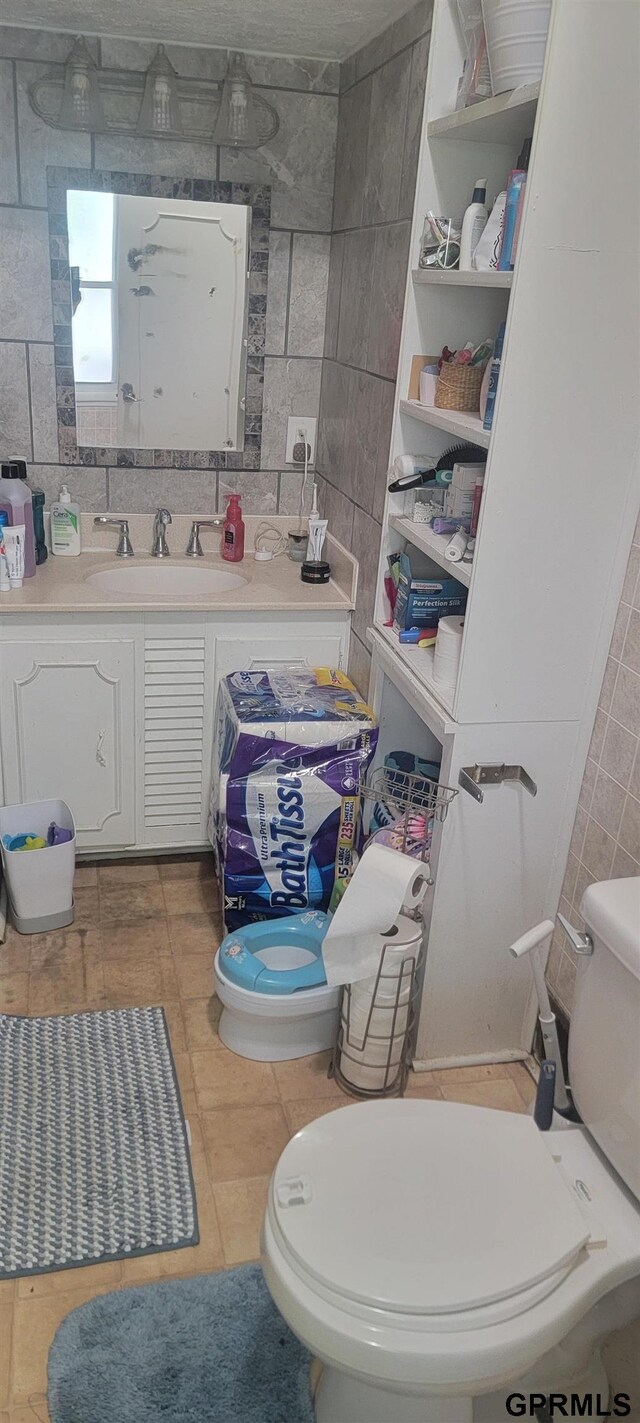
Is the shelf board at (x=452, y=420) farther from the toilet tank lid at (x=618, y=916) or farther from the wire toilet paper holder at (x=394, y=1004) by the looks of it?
the toilet tank lid at (x=618, y=916)

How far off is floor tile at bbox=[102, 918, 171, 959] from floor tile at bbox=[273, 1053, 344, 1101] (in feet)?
1.58

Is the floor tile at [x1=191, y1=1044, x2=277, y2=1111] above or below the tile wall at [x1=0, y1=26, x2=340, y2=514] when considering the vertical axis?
below

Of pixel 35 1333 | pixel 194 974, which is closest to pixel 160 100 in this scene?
pixel 194 974

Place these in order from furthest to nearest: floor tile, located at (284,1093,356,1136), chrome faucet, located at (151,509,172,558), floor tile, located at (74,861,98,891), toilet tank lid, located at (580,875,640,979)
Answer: chrome faucet, located at (151,509,172,558), floor tile, located at (74,861,98,891), floor tile, located at (284,1093,356,1136), toilet tank lid, located at (580,875,640,979)

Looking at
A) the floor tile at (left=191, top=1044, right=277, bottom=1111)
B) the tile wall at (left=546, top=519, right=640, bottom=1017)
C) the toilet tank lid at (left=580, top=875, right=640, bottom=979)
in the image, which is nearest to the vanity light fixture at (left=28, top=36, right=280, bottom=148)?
the tile wall at (left=546, top=519, right=640, bottom=1017)

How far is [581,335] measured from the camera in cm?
157

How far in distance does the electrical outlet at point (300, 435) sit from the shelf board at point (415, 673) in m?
0.81

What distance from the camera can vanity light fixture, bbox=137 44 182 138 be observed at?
236 cm

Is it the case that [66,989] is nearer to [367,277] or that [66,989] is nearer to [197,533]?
[197,533]

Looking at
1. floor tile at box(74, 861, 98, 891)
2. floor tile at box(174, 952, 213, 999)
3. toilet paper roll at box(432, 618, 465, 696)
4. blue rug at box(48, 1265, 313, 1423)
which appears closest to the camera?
blue rug at box(48, 1265, 313, 1423)

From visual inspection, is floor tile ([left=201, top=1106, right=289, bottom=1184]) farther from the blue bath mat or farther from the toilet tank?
the toilet tank

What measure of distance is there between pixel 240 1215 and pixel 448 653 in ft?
3.50

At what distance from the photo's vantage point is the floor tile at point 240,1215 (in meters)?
1.70
